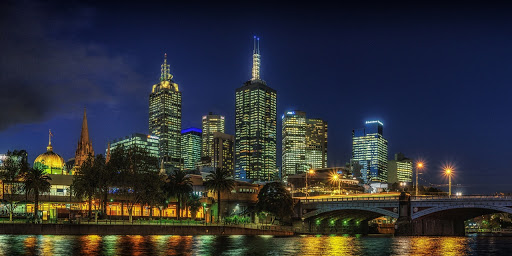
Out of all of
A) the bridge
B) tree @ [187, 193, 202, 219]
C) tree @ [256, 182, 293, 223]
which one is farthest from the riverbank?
the bridge

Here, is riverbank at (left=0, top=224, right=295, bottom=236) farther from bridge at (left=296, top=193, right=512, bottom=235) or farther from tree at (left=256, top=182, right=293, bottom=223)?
bridge at (left=296, top=193, right=512, bottom=235)

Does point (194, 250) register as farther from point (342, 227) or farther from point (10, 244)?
point (342, 227)

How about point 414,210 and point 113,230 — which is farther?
point 414,210

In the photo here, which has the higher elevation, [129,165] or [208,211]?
[129,165]

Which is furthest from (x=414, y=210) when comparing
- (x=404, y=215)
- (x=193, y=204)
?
(x=193, y=204)

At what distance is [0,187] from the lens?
167 meters

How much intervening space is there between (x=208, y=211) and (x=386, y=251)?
318 ft

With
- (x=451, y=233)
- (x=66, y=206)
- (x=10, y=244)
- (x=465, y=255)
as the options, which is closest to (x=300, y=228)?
(x=451, y=233)

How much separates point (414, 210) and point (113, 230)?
72.5 meters

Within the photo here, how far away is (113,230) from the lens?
404ft

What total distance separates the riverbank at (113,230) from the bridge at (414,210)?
33369 millimetres

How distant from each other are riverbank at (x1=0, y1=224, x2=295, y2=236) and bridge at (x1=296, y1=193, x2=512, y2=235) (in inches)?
1314

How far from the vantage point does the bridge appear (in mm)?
136250

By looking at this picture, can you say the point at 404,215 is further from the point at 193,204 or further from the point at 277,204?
the point at 193,204
